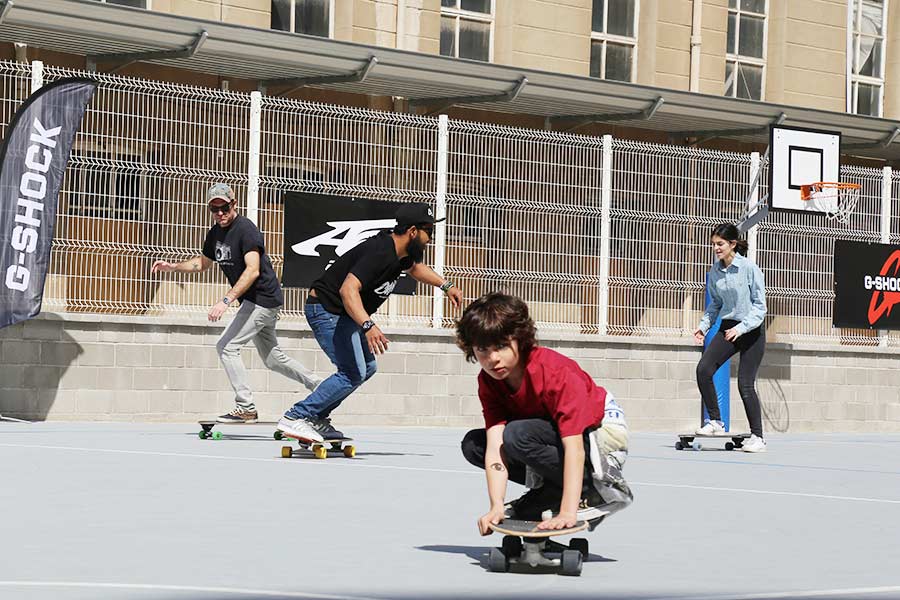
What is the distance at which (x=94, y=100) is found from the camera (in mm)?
16391

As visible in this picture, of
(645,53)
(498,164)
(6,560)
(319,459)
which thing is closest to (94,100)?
(498,164)

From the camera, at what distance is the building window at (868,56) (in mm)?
30719

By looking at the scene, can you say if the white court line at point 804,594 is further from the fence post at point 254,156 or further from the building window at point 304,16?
the building window at point 304,16

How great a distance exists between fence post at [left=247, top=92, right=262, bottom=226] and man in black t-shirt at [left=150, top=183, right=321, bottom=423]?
3319 mm

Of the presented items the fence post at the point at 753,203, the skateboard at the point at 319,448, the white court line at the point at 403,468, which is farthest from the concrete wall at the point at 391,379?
the skateboard at the point at 319,448

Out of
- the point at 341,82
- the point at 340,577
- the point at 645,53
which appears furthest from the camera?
the point at 645,53

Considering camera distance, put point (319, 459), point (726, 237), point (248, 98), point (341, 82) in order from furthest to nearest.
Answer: point (341, 82) < point (248, 98) < point (726, 237) < point (319, 459)

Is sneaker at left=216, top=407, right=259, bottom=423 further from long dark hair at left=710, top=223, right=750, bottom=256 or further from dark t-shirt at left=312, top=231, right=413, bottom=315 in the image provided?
long dark hair at left=710, top=223, right=750, bottom=256

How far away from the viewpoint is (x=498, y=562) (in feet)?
20.6

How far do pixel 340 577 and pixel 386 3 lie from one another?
1978 centimetres

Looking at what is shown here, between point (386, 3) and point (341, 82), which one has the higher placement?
point (386, 3)

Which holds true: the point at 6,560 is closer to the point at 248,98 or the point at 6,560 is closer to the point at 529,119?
the point at 248,98

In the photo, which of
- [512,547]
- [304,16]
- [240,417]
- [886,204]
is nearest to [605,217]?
[886,204]

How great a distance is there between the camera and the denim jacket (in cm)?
1455
